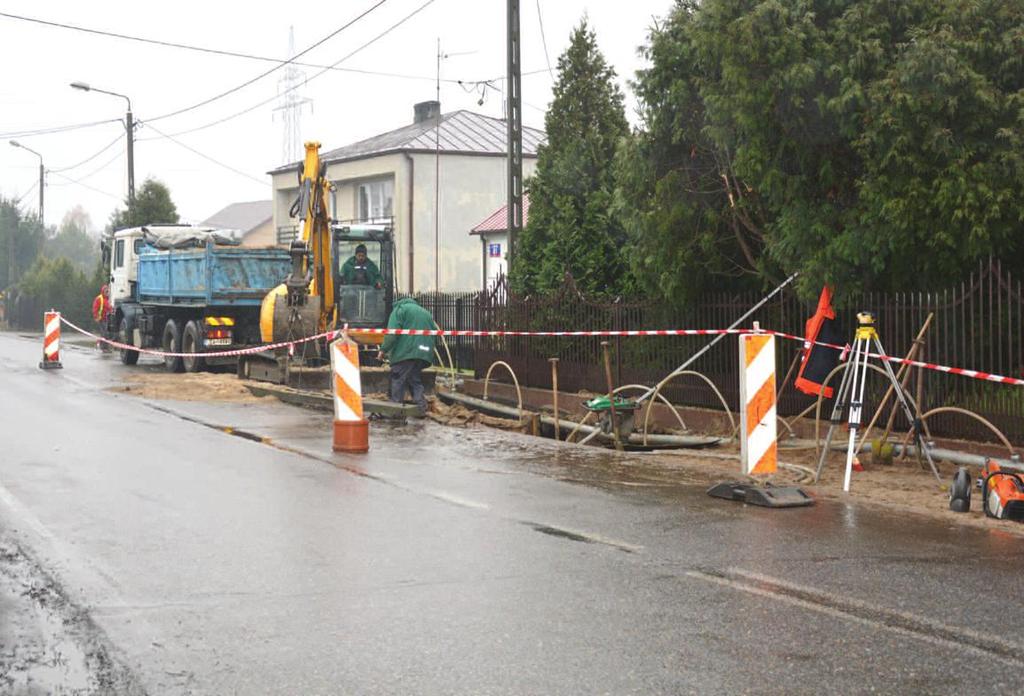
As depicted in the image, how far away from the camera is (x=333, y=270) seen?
2369cm

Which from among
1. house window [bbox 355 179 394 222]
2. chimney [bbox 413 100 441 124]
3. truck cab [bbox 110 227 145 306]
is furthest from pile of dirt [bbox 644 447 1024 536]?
A: chimney [bbox 413 100 441 124]

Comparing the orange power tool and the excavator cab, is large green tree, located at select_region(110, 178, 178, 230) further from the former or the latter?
the orange power tool

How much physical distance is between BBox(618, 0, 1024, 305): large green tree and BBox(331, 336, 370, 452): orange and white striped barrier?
15.8ft

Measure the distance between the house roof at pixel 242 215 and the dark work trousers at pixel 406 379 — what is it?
7458 centimetres

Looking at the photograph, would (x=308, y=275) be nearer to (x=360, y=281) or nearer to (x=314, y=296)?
(x=314, y=296)

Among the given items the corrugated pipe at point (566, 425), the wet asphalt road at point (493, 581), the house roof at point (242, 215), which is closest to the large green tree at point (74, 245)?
the house roof at point (242, 215)

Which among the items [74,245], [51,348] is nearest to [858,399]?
[51,348]

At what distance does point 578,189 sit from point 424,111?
35286 mm

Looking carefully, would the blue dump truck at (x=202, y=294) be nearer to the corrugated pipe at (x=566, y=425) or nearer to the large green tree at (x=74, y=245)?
the corrugated pipe at (x=566, y=425)

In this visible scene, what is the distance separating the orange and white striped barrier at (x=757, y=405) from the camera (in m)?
10.8

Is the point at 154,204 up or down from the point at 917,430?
up

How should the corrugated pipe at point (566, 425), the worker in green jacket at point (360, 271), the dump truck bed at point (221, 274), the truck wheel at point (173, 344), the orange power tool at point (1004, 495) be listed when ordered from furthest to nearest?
the truck wheel at point (173, 344) < the dump truck bed at point (221, 274) < the worker in green jacket at point (360, 271) < the corrugated pipe at point (566, 425) < the orange power tool at point (1004, 495)

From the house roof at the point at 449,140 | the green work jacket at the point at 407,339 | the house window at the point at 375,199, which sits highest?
the house roof at the point at 449,140

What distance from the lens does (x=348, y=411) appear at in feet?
44.5
